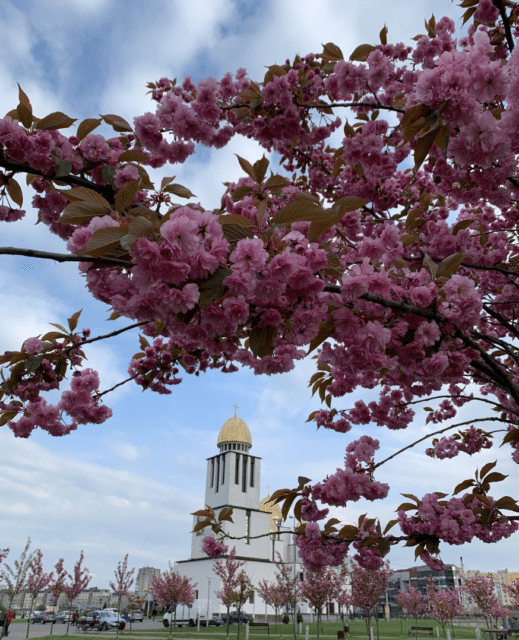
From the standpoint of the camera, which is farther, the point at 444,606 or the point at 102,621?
the point at 102,621

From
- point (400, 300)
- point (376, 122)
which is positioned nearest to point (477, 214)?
point (376, 122)

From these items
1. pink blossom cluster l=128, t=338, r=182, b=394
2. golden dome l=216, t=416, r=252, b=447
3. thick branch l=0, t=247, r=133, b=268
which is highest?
golden dome l=216, t=416, r=252, b=447

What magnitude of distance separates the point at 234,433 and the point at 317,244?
44.9 meters

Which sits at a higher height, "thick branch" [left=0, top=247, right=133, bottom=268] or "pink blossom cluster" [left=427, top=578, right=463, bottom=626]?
"thick branch" [left=0, top=247, right=133, bottom=268]

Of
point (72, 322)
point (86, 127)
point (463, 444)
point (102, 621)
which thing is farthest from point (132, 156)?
point (102, 621)

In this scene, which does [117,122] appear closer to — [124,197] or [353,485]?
[124,197]

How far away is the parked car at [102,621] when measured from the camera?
90.0 feet

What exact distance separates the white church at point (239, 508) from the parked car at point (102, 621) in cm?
1170

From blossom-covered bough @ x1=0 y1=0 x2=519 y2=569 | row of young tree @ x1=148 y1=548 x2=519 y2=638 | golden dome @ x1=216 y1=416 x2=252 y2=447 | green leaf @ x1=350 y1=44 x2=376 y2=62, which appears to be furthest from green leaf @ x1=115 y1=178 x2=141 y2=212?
golden dome @ x1=216 y1=416 x2=252 y2=447

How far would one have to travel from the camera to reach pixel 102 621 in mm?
27781

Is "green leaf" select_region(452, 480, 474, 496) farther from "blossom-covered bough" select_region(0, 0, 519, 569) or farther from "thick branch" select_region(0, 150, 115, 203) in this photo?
"thick branch" select_region(0, 150, 115, 203)

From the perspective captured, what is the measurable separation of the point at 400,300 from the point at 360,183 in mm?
2392

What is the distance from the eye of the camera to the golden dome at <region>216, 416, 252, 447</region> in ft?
147

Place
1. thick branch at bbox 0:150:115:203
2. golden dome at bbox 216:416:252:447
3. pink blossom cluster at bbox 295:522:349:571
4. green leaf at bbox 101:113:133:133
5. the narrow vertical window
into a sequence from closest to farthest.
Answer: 1. thick branch at bbox 0:150:115:203
2. green leaf at bbox 101:113:133:133
3. pink blossom cluster at bbox 295:522:349:571
4. the narrow vertical window
5. golden dome at bbox 216:416:252:447
